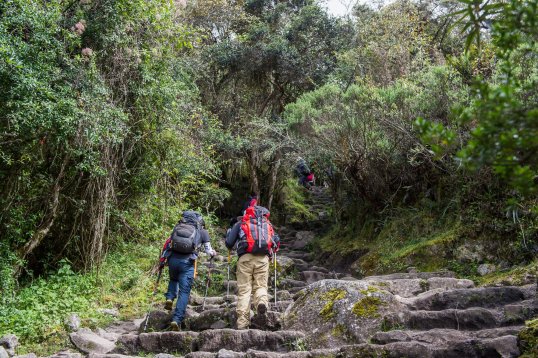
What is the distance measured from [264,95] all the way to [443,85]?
10472 millimetres

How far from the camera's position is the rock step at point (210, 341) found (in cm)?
Answer: 602

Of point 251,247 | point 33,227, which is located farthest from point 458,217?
point 33,227

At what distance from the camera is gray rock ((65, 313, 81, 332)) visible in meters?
7.71

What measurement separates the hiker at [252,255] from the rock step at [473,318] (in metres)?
2.12

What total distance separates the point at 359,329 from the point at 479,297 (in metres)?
1.66

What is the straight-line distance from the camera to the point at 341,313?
6.15 m

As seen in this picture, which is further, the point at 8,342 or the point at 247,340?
the point at 8,342

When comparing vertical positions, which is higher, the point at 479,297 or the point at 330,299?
the point at 479,297

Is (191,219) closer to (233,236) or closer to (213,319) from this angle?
(233,236)

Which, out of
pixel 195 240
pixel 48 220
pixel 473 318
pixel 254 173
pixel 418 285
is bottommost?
pixel 473 318

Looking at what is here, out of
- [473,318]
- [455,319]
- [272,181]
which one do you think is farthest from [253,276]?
[272,181]

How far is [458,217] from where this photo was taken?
10.3 meters

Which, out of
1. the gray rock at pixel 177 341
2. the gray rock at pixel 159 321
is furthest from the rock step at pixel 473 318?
the gray rock at pixel 159 321

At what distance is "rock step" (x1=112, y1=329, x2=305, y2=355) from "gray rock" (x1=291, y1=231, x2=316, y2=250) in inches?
359
